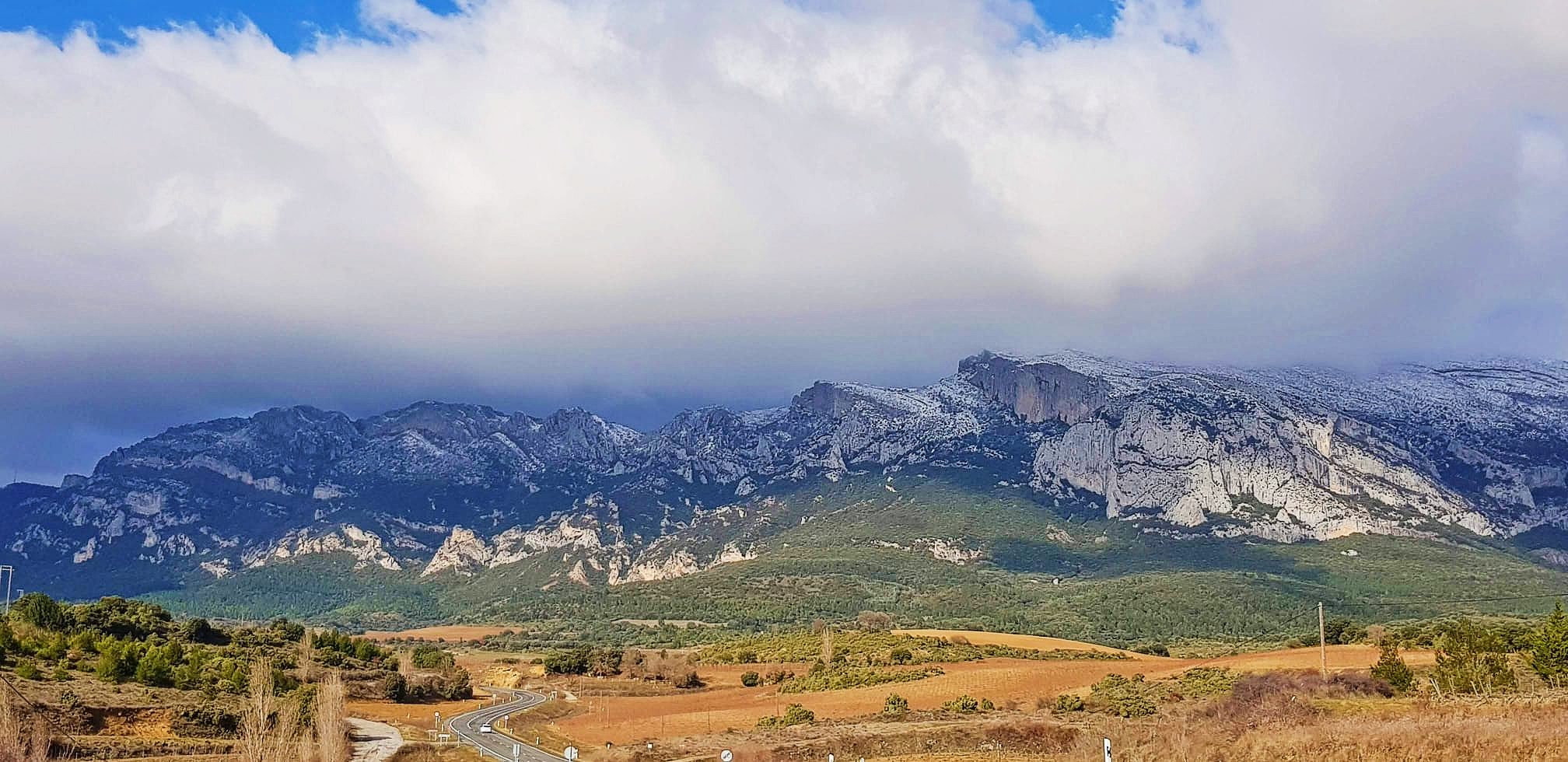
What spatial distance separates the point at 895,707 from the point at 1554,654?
→ 105 feet

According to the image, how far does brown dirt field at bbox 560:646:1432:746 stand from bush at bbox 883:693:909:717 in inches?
45.7

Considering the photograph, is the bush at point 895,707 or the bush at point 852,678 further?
the bush at point 852,678

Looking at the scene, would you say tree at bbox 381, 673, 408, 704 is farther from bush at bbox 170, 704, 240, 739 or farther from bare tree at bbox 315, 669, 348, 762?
bare tree at bbox 315, 669, 348, 762

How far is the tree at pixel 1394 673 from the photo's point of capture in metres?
50.8

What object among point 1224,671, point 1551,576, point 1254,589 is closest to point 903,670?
point 1224,671

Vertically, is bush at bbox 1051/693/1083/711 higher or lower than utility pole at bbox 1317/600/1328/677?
lower

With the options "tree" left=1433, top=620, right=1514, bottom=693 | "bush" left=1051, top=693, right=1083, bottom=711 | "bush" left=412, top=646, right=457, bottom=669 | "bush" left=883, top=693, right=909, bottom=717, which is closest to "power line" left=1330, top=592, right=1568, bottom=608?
"bush" left=1051, top=693, right=1083, bottom=711

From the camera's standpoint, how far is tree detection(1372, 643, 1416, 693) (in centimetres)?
5075

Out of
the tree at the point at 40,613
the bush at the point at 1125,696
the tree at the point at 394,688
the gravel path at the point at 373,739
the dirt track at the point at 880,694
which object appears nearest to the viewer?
the gravel path at the point at 373,739

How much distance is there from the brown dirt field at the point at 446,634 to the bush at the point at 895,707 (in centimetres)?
11984

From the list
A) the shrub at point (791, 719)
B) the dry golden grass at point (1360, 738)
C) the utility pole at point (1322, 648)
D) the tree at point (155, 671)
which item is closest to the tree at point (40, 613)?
the tree at point (155, 671)

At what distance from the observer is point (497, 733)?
67.1m

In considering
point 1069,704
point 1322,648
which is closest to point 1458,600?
point 1322,648

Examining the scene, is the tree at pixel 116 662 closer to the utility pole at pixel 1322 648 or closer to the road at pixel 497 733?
the road at pixel 497 733
